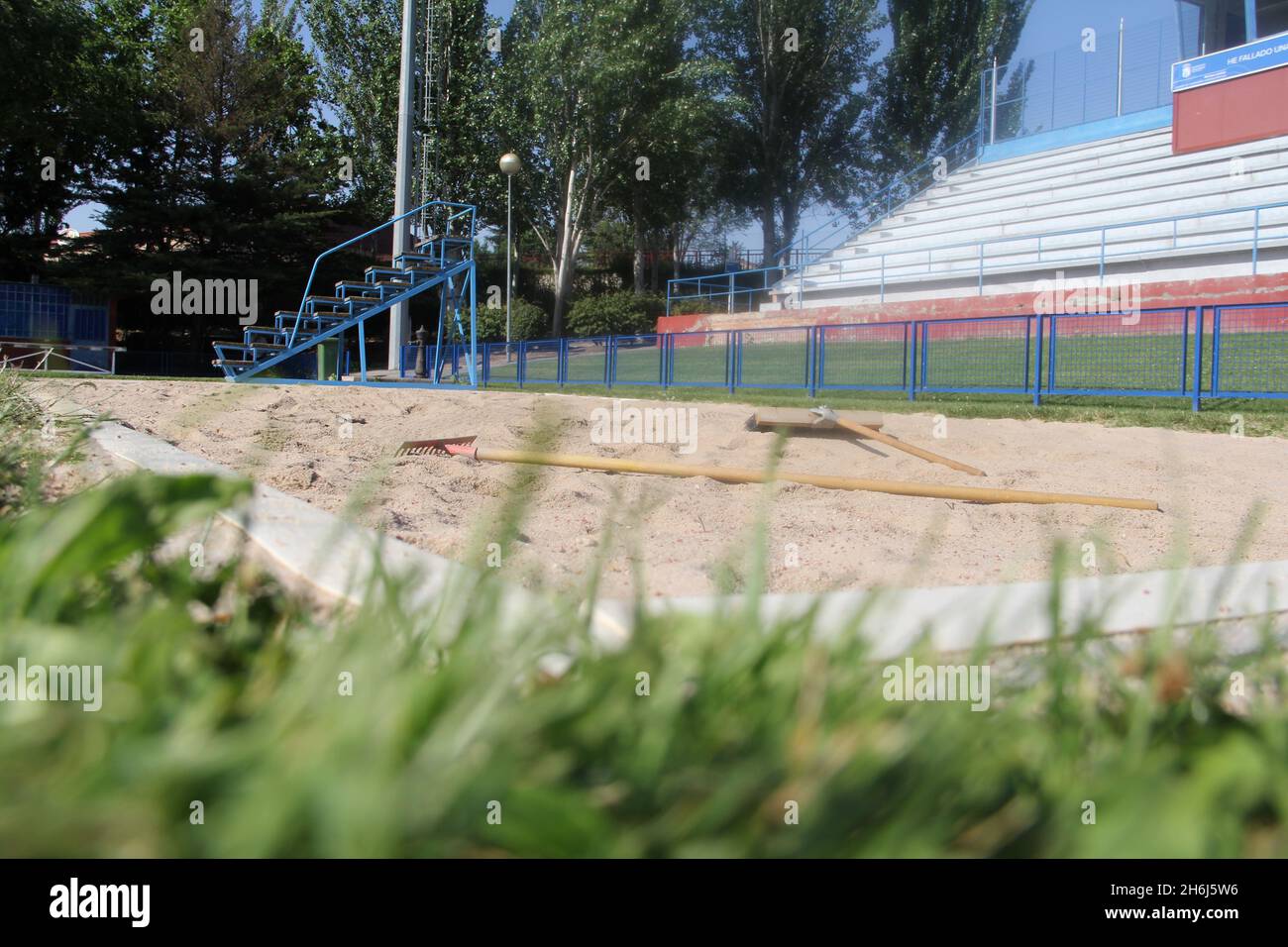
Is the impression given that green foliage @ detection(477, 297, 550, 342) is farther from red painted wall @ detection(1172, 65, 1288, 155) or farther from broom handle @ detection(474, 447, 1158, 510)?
broom handle @ detection(474, 447, 1158, 510)

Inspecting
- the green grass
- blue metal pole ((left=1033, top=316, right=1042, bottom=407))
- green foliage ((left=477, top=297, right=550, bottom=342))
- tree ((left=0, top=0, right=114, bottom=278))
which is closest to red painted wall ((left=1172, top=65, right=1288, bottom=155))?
blue metal pole ((left=1033, top=316, right=1042, bottom=407))

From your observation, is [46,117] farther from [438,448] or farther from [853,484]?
[853,484]

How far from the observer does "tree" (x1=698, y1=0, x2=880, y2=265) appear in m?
38.2

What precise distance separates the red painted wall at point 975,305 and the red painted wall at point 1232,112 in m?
6.50

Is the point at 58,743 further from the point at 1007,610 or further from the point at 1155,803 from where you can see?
the point at 1007,610

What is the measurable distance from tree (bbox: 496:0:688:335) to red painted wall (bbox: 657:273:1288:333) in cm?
871

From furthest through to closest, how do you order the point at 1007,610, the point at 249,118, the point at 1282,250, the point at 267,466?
the point at 249,118 < the point at 1282,250 < the point at 267,466 < the point at 1007,610

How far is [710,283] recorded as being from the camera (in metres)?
39.4

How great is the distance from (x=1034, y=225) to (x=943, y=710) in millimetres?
25742

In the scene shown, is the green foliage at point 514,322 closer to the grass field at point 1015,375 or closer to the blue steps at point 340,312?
the blue steps at point 340,312

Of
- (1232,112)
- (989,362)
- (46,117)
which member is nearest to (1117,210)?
(1232,112)

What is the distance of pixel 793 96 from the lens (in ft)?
132
